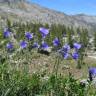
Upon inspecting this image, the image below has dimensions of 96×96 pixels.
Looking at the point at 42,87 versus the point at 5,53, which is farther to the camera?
the point at 5,53

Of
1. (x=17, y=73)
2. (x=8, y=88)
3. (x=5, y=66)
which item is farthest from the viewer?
(x=5, y=66)

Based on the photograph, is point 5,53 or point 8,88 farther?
point 5,53

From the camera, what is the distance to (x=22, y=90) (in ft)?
28.4

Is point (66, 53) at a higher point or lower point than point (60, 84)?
higher

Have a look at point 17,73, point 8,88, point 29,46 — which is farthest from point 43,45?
point 8,88

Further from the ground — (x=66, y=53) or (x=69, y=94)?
(x=66, y=53)

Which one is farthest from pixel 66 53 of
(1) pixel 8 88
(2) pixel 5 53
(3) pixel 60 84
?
(2) pixel 5 53

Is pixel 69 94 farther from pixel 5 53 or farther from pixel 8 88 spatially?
pixel 5 53

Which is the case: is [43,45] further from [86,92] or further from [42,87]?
[86,92]

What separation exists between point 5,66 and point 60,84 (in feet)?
6.80

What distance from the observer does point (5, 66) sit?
10.3m

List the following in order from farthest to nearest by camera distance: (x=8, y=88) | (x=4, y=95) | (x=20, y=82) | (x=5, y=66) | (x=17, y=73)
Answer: (x=5, y=66) → (x=17, y=73) → (x=20, y=82) → (x=8, y=88) → (x=4, y=95)

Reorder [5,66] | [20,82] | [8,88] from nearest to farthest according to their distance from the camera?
[8,88], [20,82], [5,66]

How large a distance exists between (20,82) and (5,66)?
1632mm
